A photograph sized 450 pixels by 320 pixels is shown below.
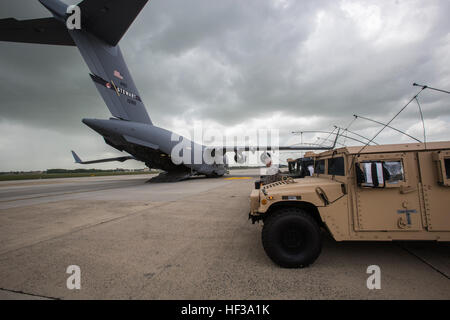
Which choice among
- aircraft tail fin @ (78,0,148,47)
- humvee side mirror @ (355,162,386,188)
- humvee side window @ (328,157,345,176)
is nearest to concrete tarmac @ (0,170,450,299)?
humvee side mirror @ (355,162,386,188)

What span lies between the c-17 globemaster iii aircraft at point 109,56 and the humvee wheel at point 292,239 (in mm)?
12369

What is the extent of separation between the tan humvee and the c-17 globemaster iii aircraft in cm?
1235

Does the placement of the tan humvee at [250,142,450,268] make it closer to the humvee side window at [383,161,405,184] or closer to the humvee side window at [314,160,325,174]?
the humvee side window at [383,161,405,184]

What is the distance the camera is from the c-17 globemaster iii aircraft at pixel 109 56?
10352 mm

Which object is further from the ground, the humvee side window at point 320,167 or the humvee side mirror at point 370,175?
the humvee side window at point 320,167

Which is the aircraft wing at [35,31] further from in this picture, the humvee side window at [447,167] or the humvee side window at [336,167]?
the humvee side window at [447,167]

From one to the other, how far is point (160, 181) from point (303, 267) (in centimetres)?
1752

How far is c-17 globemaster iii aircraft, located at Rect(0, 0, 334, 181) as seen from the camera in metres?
10.4

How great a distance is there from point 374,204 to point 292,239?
1192mm

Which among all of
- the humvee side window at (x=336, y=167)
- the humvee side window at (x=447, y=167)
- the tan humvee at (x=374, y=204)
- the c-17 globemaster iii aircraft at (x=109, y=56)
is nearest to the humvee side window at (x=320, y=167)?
the humvee side window at (x=336, y=167)

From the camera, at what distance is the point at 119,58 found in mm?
13492

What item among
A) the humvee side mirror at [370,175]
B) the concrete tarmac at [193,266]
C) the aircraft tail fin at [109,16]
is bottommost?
the concrete tarmac at [193,266]

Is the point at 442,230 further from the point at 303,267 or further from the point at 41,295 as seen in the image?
the point at 41,295
